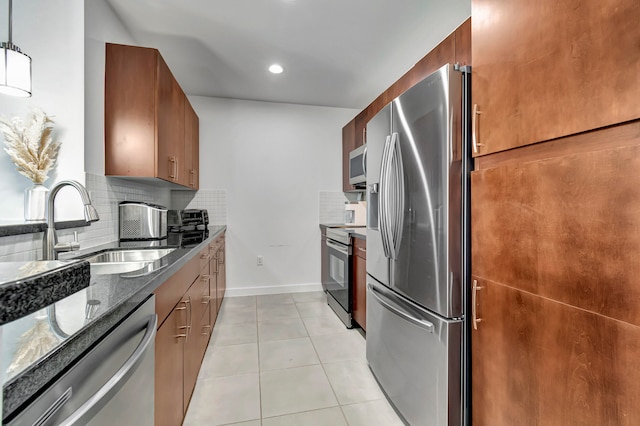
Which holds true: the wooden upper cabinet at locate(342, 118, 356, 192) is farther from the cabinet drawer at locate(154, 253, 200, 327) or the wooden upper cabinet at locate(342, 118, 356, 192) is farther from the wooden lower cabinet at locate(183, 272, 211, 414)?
the cabinet drawer at locate(154, 253, 200, 327)

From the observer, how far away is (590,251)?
2.64 ft

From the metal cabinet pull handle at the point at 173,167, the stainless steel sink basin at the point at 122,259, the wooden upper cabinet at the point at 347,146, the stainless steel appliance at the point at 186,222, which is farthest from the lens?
A: the wooden upper cabinet at the point at 347,146

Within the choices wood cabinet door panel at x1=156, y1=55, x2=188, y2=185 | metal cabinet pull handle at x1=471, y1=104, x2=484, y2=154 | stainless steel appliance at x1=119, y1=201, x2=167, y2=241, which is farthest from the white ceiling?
stainless steel appliance at x1=119, y1=201, x2=167, y2=241

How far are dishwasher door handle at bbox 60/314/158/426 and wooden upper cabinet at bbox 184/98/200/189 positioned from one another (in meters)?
2.38

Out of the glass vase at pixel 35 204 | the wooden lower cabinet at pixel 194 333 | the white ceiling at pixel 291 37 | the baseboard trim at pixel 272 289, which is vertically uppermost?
the white ceiling at pixel 291 37

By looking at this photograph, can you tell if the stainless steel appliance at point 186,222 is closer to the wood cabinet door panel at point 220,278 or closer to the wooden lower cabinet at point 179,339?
the wood cabinet door panel at point 220,278

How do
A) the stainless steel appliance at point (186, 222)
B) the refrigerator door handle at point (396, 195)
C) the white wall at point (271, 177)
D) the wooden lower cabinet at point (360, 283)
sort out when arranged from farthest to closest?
the white wall at point (271, 177)
the stainless steel appliance at point (186, 222)
the wooden lower cabinet at point (360, 283)
the refrigerator door handle at point (396, 195)

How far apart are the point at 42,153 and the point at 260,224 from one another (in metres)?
2.55

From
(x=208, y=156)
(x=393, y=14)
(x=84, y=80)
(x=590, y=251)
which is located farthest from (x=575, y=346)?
(x=208, y=156)

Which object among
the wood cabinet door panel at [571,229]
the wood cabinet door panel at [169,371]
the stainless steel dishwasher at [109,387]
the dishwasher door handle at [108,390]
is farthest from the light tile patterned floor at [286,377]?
the wood cabinet door panel at [571,229]

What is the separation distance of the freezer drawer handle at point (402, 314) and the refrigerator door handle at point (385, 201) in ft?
1.02

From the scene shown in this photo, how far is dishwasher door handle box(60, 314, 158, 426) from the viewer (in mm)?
532

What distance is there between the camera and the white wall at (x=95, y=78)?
Answer: 176 centimetres

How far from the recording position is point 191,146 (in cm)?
317
